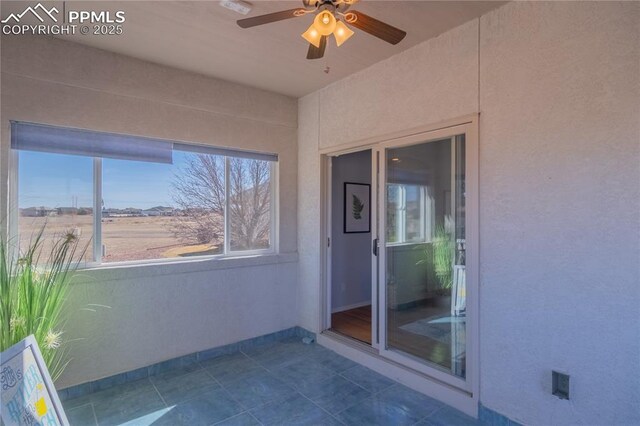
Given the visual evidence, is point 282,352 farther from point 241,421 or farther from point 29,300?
point 29,300

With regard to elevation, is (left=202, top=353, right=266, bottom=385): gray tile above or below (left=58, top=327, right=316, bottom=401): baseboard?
below

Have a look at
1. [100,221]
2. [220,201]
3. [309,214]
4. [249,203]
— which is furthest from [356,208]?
[100,221]

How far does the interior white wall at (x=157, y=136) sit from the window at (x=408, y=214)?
137cm

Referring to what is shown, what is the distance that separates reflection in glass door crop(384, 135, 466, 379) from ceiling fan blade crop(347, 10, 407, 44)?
1.11 meters

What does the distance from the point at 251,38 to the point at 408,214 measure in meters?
1.98

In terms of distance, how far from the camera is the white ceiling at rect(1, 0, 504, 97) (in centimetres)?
219

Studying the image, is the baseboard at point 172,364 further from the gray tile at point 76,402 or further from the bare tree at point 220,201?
the bare tree at point 220,201

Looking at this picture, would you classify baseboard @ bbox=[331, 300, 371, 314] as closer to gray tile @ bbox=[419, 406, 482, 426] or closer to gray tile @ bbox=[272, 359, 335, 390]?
gray tile @ bbox=[272, 359, 335, 390]

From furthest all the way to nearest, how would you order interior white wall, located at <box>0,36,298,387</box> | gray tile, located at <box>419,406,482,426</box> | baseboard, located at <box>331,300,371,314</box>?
1. baseboard, located at <box>331,300,371,314</box>
2. interior white wall, located at <box>0,36,298,387</box>
3. gray tile, located at <box>419,406,482,426</box>

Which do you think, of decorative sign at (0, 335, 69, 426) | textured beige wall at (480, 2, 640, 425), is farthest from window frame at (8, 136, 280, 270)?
textured beige wall at (480, 2, 640, 425)

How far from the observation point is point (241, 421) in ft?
7.61

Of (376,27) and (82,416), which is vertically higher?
(376,27)

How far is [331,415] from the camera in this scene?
2.39m

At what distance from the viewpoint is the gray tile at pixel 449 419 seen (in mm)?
2270
